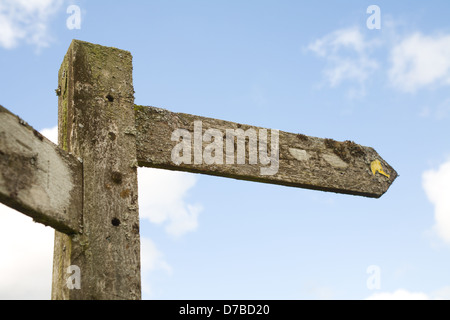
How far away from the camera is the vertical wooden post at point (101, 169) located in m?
2.19

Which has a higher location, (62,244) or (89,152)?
(89,152)

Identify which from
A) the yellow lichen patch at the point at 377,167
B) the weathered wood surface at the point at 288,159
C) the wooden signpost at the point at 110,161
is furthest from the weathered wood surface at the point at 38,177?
the yellow lichen patch at the point at 377,167

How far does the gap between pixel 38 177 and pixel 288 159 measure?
1464mm

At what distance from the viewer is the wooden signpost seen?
2062 mm

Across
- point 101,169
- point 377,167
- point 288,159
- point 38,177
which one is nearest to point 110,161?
point 101,169

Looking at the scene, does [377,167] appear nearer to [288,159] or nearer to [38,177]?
[288,159]

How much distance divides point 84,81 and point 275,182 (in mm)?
1174

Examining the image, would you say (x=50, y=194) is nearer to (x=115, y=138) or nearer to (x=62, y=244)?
(x=62, y=244)

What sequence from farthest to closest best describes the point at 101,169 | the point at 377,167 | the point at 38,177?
the point at 377,167, the point at 101,169, the point at 38,177

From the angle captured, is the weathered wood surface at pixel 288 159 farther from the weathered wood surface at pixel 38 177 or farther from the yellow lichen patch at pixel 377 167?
the weathered wood surface at pixel 38 177

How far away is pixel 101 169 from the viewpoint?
2373mm

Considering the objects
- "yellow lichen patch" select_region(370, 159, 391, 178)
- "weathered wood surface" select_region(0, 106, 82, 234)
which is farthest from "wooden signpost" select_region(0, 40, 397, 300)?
"yellow lichen patch" select_region(370, 159, 391, 178)
